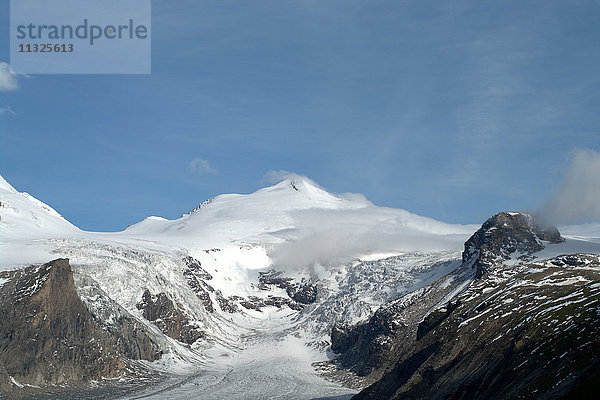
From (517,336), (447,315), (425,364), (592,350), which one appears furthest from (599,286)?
(447,315)

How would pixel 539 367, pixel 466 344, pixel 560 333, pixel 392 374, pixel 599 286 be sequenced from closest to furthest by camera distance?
pixel 539 367 < pixel 560 333 < pixel 599 286 < pixel 466 344 < pixel 392 374

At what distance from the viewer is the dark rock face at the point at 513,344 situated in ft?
270

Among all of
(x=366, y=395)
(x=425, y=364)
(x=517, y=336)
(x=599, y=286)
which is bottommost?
(x=366, y=395)

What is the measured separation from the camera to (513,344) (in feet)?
342

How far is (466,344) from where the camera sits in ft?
434

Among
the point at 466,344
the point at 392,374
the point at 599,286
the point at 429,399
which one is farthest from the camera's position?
the point at 392,374

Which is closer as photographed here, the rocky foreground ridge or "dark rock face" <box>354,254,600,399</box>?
the rocky foreground ridge

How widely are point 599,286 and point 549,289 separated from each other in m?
24.5

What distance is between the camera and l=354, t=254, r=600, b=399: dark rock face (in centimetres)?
8239

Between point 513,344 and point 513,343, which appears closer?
point 513,344

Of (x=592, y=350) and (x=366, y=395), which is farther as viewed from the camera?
(x=366, y=395)

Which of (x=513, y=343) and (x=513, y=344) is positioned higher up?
(x=513, y=343)

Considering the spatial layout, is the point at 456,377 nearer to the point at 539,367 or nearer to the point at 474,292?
the point at 539,367

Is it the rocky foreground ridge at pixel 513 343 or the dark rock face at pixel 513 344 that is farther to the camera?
the dark rock face at pixel 513 344
